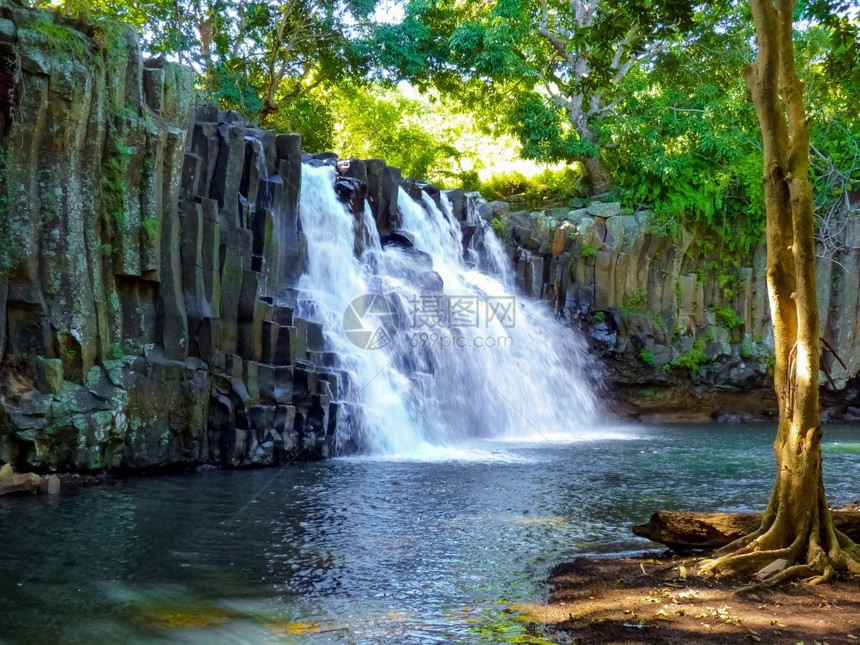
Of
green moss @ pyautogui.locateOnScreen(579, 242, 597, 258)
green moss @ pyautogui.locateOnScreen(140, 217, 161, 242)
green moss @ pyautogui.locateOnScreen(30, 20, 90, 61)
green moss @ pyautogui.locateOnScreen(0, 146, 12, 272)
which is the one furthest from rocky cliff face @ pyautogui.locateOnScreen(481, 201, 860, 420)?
green moss @ pyautogui.locateOnScreen(0, 146, 12, 272)

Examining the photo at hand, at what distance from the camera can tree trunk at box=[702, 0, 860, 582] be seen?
574 centimetres

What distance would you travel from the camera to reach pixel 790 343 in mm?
6086

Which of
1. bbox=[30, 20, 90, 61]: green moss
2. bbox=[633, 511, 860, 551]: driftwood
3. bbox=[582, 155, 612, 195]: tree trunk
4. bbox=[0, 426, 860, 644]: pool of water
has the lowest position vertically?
bbox=[0, 426, 860, 644]: pool of water

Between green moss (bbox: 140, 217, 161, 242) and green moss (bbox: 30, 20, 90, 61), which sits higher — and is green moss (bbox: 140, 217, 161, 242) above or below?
below

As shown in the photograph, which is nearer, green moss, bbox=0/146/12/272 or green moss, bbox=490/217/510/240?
green moss, bbox=0/146/12/272

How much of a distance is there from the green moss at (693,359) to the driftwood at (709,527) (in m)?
16.6

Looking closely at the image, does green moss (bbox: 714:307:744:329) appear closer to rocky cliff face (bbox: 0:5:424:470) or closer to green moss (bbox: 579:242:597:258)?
green moss (bbox: 579:242:597:258)

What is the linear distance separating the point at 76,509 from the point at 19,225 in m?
3.77

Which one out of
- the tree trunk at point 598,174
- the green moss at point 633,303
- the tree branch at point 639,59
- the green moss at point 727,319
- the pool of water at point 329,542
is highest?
the tree branch at point 639,59

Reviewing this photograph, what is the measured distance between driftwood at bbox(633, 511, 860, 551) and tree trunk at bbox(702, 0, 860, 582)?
0.35 meters

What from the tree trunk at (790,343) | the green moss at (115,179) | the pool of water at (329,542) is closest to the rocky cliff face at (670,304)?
the pool of water at (329,542)

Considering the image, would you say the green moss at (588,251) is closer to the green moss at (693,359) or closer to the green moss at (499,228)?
the green moss at (499,228)

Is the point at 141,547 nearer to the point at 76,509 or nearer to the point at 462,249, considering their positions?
the point at 76,509

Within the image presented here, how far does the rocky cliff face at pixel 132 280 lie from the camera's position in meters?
10.2
